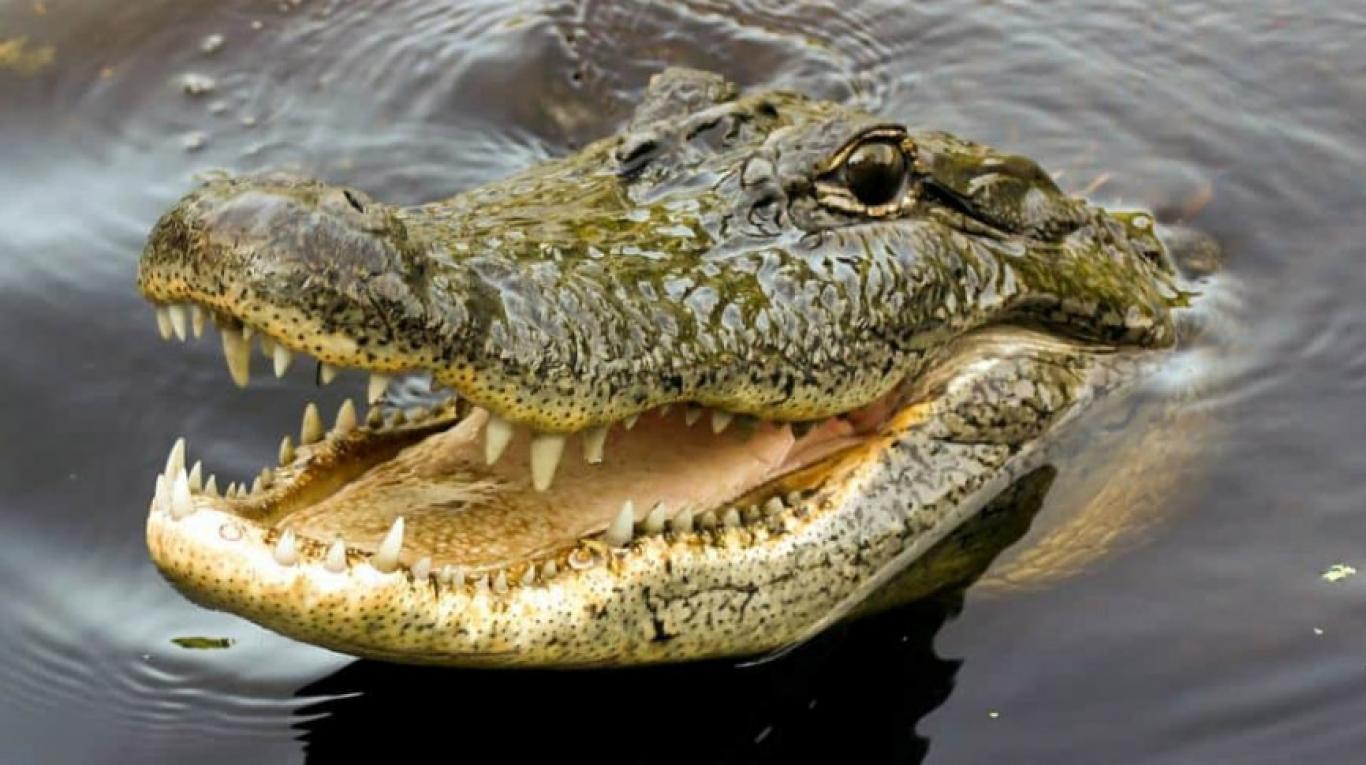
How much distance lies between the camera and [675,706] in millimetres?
3875

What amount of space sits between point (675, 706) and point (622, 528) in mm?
565

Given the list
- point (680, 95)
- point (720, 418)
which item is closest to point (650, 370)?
point (720, 418)

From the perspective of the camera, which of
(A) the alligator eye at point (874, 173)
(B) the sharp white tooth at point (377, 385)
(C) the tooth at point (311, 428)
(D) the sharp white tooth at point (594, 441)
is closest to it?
(B) the sharp white tooth at point (377, 385)

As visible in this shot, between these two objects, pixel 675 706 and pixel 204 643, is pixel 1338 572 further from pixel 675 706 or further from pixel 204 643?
pixel 204 643

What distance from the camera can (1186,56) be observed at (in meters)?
6.43

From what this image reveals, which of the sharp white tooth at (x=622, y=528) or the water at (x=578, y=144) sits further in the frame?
the water at (x=578, y=144)

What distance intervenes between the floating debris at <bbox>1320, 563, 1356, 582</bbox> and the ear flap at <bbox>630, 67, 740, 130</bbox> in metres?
1.84

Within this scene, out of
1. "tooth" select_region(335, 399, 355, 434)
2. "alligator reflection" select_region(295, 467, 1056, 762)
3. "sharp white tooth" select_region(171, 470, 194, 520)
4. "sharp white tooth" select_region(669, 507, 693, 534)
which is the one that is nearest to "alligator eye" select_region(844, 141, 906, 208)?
"alligator reflection" select_region(295, 467, 1056, 762)

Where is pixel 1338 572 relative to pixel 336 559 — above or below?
below

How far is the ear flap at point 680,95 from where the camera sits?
4520 mm

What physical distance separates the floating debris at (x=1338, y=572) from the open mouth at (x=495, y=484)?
111cm

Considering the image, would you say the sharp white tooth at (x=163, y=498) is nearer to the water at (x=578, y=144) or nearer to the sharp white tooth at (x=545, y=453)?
the sharp white tooth at (x=545, y=453)

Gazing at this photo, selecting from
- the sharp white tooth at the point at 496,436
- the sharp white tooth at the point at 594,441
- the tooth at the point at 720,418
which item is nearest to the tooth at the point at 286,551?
the sharp white tooth at the point at 496,436

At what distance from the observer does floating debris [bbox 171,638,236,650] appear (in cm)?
417
